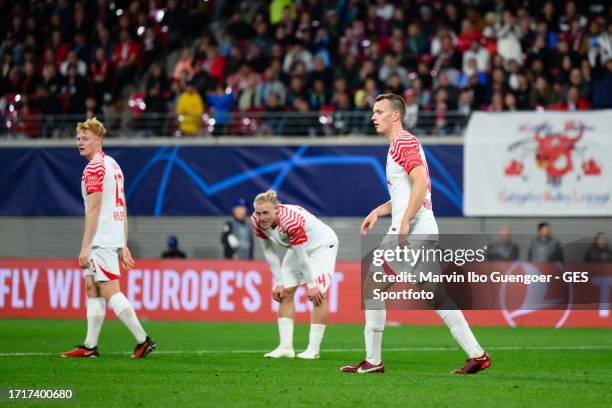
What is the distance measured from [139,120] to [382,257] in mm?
15805

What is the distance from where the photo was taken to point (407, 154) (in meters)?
9.93

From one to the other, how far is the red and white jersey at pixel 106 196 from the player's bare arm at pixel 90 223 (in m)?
0.08

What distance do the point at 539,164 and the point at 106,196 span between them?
40.4 ft

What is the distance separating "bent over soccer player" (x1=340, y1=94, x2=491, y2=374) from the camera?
32.1 feet

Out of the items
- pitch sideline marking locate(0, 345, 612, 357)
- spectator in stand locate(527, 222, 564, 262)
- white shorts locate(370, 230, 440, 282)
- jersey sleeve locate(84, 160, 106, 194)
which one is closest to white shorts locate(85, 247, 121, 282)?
jersey sleeve locate(84, 160, 106, 194)

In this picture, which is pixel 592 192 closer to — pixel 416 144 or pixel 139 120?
pixel 139 120

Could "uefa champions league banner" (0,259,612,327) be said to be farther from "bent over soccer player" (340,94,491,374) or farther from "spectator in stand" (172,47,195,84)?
"bent over soccer player" (340,94,491,374)

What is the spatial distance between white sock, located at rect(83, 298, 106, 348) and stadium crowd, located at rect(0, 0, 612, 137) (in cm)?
1175

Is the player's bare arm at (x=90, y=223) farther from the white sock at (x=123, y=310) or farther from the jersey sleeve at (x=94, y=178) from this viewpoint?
the white sock at (x=123, y=310)

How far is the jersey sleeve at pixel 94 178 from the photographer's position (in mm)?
11688

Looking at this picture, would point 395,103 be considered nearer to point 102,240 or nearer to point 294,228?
point 294,228

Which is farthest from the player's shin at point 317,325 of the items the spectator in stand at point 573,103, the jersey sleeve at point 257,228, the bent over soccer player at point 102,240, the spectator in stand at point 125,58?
the spectator in stand at point 125,58

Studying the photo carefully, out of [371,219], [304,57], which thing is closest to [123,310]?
[371,219]

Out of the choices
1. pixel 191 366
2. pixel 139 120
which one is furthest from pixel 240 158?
pixel 191 366
